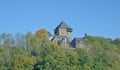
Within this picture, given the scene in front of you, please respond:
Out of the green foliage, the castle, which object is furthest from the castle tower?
the green foliage

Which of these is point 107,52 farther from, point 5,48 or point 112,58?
point 5,48

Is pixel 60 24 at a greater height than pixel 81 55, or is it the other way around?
pixel 60 24

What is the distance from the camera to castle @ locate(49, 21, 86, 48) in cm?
7669

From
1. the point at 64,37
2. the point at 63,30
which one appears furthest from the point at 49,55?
the point at 63,30

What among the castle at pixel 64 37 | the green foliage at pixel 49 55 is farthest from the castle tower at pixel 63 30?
the green foliage at pixel 49 55

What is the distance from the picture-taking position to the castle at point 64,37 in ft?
252

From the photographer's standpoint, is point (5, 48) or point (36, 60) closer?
point (36, 60)

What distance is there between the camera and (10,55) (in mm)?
59469

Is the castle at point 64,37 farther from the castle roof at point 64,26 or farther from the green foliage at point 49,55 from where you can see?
the green foliage at point 49,55

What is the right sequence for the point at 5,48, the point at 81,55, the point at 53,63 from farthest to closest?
the point at 5,48, the point at 81,55, the point at 53,63

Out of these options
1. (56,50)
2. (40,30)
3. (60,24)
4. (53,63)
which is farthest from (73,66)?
(60,24)

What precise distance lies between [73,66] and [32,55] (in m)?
8.99

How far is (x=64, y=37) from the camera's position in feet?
263

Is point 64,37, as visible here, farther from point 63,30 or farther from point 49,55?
point 49,55
